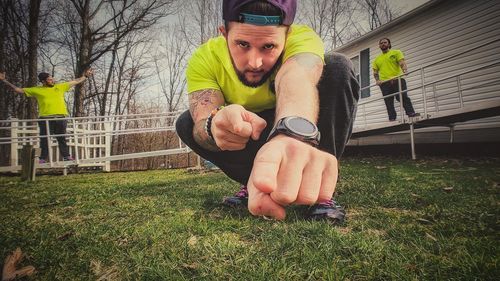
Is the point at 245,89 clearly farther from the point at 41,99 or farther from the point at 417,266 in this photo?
the point at 41,99

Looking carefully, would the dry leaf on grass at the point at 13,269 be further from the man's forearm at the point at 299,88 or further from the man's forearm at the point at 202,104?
Answer: the man's forearm at the point at 299,88

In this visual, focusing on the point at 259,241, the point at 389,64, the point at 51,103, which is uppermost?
the point at 389,64

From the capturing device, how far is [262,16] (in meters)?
1.13

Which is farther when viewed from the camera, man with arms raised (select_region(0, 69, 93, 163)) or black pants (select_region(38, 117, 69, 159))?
black pants (select_region(38, 117, 69, 159))

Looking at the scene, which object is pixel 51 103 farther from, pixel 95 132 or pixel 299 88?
pixel 299 88

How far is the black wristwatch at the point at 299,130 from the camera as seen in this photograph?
666mm

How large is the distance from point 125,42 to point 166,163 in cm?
1200

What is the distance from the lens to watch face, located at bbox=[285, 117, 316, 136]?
0.68 m

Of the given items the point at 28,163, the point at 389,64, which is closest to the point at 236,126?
the point at 28,163

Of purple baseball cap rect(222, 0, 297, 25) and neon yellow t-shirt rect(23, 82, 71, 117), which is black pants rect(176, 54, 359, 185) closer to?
purple baseball cap rect(222, 0, 297, 25)

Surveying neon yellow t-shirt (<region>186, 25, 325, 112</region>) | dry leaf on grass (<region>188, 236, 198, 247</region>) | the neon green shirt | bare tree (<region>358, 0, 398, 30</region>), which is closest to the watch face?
neon yellow t-shirt (<region>186, 25, 325, 112</region>)

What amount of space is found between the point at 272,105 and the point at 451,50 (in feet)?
33.1

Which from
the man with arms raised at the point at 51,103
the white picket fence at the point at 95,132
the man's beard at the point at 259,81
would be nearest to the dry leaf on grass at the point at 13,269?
the man's beard at the point at 259,81

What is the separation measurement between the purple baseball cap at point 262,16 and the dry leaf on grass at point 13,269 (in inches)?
58.6
